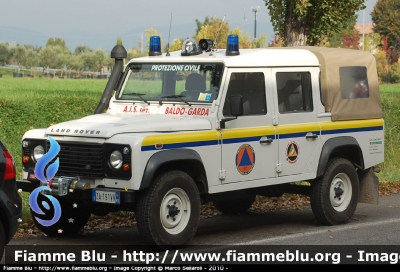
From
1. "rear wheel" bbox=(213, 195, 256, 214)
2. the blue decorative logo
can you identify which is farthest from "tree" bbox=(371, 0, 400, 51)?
the blue decorative logo

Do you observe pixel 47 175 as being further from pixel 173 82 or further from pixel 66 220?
pixel 173 82

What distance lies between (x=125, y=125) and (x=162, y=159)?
62cm

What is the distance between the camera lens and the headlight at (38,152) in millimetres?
8703

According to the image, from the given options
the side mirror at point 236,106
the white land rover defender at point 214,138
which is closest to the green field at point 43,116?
the white land rover defender at point 214,138

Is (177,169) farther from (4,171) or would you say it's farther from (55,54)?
(55,54)

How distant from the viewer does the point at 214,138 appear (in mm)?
8688

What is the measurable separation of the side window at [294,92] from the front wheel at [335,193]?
89 centimetres

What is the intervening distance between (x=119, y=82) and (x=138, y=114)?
765 mm

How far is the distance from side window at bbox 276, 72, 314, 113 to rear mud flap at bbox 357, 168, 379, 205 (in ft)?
5.28

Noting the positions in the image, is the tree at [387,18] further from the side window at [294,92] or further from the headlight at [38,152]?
the headlight at [38,152]

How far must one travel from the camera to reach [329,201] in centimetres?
1016

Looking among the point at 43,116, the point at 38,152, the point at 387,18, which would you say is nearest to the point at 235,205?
the point at 38,152

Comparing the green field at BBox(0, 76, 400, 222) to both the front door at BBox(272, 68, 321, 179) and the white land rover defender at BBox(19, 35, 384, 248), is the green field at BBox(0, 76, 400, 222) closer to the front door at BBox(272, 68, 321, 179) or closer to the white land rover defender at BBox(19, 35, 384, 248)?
the white land rover defender at BBox(19, 35, 384, 248)
